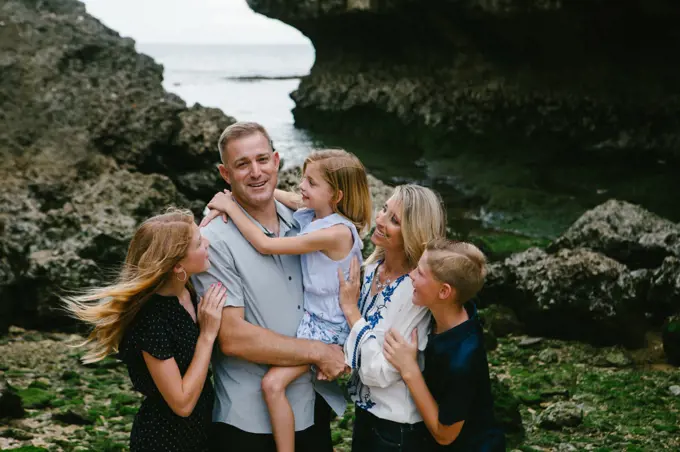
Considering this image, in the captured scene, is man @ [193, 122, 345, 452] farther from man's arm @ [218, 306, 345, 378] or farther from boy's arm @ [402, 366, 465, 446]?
boy's arm @ [402, 366, 465, 446]

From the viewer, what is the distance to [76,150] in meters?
7.00

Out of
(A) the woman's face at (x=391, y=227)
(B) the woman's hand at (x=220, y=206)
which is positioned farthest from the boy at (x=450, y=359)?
(B) the woman's hand at (x=220, y=206)

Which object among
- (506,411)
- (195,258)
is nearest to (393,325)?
(195,258)

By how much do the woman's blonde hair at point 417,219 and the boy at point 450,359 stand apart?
10cm

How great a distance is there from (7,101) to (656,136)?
15601 millimetres

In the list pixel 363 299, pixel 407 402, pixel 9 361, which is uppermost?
pixel 363 299

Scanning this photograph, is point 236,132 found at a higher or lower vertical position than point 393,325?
higher

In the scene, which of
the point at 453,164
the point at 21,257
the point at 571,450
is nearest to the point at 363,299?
the point at 571,450

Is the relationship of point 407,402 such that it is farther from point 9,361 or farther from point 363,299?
point 9,361

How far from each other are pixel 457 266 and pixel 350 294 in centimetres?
53

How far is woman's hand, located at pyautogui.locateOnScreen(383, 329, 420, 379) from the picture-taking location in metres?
2.77

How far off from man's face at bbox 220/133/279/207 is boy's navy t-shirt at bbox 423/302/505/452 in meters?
0.87

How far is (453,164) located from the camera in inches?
773

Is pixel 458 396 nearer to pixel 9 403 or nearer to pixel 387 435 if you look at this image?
pixel 387 435
